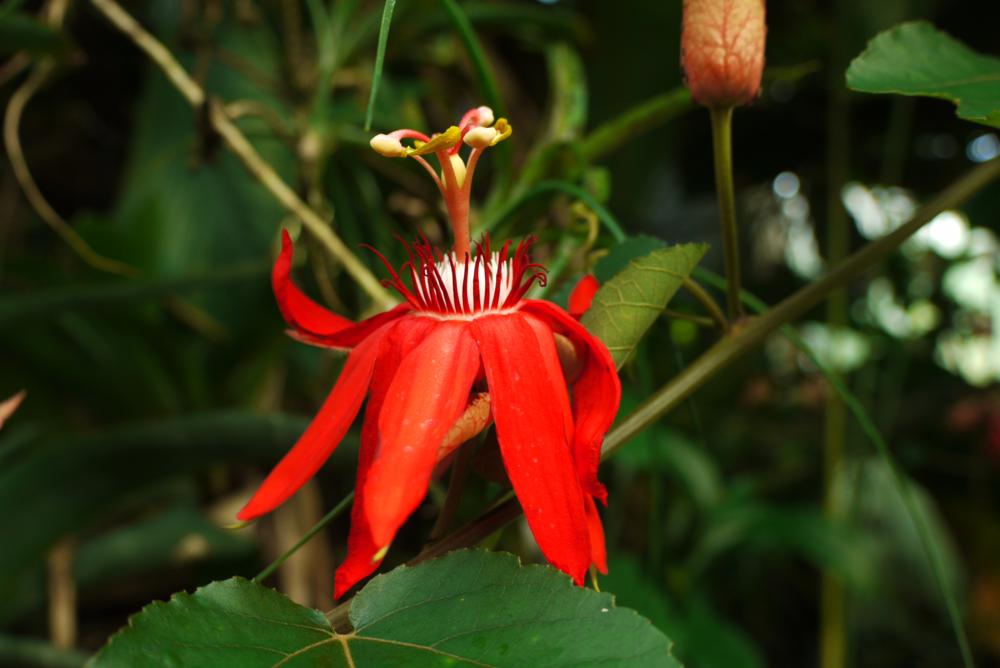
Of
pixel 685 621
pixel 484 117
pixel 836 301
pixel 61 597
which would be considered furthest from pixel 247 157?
pixel 836 301

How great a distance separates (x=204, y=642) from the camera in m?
0.23

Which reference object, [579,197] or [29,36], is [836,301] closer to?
[579,197]

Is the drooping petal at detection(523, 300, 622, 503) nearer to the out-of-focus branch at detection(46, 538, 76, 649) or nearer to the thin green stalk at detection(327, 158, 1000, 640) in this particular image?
the thin green stalk at detection(327, 158, 1000, 640)

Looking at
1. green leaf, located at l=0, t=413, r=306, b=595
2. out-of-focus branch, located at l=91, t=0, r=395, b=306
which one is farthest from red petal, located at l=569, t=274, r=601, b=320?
green leaf, located at l=0, t=413, r=306, b=595

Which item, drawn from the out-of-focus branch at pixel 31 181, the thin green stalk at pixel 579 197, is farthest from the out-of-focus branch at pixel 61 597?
the thin green stalk at pixel 579 197

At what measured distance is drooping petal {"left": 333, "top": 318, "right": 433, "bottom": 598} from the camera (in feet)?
0.75

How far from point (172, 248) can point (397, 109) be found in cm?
29

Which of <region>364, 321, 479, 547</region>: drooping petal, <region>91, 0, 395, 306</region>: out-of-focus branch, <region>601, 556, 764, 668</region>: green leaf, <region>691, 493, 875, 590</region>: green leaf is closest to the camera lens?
<region>364, 321, 479, 547</region>: drooping petal

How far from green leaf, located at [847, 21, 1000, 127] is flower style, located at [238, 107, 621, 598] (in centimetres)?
13

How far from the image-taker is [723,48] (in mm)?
270

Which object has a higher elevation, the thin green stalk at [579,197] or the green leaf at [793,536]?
the thin green stalk at [579,197]

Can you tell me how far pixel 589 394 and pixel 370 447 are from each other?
0.06 m

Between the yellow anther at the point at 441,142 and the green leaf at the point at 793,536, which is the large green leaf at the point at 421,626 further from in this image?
the green leaf at the point at 793,536

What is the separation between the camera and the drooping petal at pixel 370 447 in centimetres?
23
